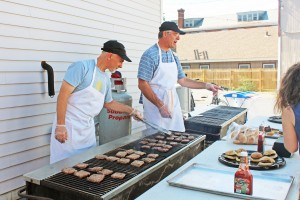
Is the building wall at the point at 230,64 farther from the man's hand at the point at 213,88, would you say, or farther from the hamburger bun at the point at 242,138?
the hamburger bun at the point at 242,138

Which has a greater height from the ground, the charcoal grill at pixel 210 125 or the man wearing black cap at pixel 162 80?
the man wearing black cap at pixel 162 80

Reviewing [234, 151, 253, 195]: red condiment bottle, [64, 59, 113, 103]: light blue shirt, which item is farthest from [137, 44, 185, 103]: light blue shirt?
[234, 151, 253, 195]: red condiment bottle

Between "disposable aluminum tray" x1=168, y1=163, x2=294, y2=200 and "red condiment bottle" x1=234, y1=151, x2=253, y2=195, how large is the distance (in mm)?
32

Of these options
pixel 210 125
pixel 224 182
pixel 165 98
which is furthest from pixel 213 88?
pixel 224 182

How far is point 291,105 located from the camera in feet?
7.06

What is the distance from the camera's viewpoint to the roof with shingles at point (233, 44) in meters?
24.1

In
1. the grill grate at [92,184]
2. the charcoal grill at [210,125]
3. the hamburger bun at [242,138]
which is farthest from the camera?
the charcoal grill at [210,125]

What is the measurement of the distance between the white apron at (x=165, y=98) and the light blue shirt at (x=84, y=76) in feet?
2.89

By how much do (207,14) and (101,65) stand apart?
32.2 m

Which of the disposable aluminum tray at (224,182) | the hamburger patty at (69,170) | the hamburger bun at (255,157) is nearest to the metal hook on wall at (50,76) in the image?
the hamburger patty at (69,170)

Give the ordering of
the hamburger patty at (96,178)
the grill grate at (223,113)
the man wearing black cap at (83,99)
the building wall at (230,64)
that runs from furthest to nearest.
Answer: the building wall at (230,64) < the grill grate at (223,113) < the man wearing black cap at (83,99) < the hamburger patty at (96,178)

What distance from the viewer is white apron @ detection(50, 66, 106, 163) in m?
3.18

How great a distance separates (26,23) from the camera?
12.9ft

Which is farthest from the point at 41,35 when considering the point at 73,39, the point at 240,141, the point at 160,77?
the point at 240,141
